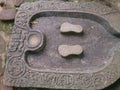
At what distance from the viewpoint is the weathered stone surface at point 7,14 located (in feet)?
7.90

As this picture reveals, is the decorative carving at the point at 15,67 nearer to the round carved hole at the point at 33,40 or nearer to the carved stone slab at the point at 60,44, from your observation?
the carved stone slab at the point at 60,44

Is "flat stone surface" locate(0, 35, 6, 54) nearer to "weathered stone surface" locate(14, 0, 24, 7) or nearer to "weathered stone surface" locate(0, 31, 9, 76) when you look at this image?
"weathered stone surface" locate(0, 31, 9, 76)

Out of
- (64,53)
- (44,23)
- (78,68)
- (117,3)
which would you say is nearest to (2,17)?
(44,23)

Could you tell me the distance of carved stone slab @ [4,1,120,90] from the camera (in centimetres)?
198

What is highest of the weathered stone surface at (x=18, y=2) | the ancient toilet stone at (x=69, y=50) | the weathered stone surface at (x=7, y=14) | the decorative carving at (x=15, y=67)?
the weathered stone surface at (x=18, y=2)

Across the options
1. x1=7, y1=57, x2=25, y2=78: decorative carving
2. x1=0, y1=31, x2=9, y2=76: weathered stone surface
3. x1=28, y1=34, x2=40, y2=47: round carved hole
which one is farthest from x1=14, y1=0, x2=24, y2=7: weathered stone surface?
x1=7, y1=57, x2=25, y2=78: decorative carving

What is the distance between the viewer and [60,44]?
2.21 metres

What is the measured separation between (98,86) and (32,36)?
2.20 ft

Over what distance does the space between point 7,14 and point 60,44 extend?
0.58m

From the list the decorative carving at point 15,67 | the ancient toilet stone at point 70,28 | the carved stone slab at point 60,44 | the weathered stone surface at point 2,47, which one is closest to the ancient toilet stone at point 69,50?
the carved stone slab at point 60,44

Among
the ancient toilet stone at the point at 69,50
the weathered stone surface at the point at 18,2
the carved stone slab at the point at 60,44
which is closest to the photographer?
the carved stone slab at the point at 60,44

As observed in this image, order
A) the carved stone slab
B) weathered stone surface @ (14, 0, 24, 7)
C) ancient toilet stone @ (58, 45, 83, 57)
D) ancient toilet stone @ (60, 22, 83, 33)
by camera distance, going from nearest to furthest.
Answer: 1. the carved stone slab
2. ancient toilet stone @ (58, 45, 83, 57)
3. ancient toilet stone @ (60, 22, 83, 33)
4. weathered stone surface @ (14, 0, 24, 7)

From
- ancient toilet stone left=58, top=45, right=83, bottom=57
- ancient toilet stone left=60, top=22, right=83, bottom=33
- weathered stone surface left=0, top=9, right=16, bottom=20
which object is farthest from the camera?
weathered stone surface left=0, top=9, right=16, bottom=20

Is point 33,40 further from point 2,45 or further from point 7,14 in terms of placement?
point 7,14
